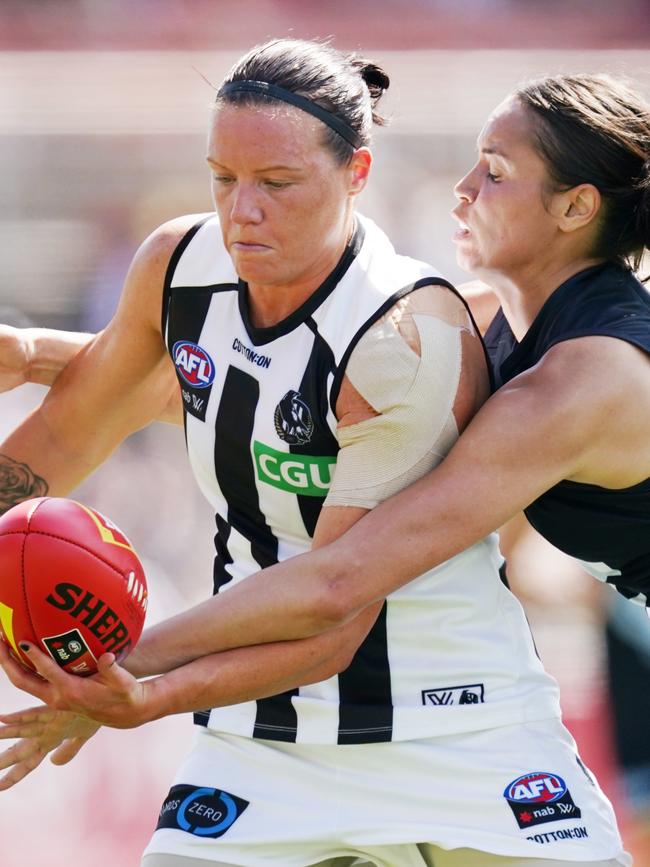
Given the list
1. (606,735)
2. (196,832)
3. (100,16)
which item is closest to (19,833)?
(606,735)

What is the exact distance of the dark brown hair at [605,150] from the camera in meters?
2.40

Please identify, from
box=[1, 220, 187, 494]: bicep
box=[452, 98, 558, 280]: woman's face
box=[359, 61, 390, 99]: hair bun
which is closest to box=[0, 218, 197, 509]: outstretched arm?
box=[1, 220, 187, 494]: bicep

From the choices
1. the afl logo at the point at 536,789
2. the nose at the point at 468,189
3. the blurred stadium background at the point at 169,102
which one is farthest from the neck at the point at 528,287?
the blurred stadium background at the point at 169,102

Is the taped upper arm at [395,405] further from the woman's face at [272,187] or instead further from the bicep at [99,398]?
the bicep at [99,398]

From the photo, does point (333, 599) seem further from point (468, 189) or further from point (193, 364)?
point (468, 189)

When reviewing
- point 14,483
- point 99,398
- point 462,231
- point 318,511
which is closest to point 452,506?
point 318,511

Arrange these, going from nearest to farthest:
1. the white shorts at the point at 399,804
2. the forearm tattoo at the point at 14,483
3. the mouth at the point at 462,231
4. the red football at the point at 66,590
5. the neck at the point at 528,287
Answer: the red football at the point at 66,590
the white shorts at the point at 399,804
the neck at the point at 528,287
the mouth at the point at 462,231
the forearm tattoo at the point at 14,483

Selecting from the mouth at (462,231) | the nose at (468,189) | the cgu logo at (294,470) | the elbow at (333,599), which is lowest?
the elbow at (333,599)

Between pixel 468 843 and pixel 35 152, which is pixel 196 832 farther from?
pixel 35 152

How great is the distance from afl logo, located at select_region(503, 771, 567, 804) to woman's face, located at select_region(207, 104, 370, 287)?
1030mm

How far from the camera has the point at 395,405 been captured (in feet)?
6.96

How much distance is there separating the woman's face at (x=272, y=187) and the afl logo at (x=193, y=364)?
0.25 metres

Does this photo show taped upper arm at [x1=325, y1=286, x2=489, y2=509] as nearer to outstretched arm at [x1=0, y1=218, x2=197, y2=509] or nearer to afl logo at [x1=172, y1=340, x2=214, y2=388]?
afl logo at [x1=172, y1=340, x2=214, y2=388]

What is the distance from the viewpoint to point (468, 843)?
2.21 m
